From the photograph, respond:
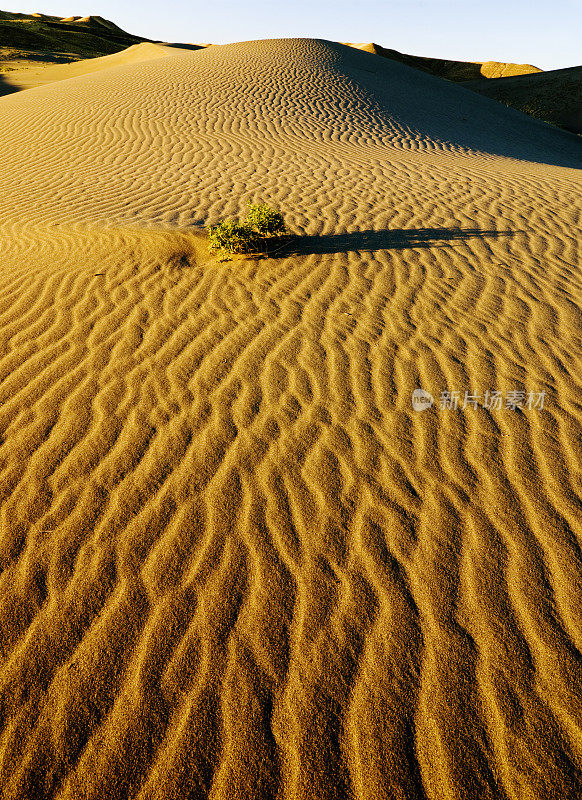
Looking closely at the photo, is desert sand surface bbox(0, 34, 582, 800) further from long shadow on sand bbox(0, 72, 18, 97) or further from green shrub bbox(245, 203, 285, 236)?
long shadow on sand bbox(0, 72, 18, 97)

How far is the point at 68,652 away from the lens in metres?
2.06

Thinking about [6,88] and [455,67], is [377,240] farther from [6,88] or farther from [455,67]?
[455,67]

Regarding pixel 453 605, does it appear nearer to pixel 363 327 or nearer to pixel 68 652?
pixel 68 652

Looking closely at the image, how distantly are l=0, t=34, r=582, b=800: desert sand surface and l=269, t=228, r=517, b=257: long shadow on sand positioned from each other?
A: 0.18ft

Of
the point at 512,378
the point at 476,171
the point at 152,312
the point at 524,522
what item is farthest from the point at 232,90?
the point at 524,522

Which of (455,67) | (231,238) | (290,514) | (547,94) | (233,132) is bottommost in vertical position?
(290,514)

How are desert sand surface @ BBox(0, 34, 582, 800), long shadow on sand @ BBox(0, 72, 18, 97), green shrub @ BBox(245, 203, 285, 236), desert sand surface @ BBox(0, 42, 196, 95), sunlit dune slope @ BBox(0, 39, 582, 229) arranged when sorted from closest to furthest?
desert sand surface @ BBox(0, 34, 582, 800)
green shrub @ BBox(245, 203, 285, 236)
sunlit dune slope @ BBox(0, 39, 582, 229)
long shadow on sand @ BBox(0, 72, 18, 97)
desert sand surface @ BBox(0, 42, 196, 95)

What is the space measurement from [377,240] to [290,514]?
13.5ft

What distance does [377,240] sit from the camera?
5.69m

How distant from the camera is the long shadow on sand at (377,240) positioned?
5.41m

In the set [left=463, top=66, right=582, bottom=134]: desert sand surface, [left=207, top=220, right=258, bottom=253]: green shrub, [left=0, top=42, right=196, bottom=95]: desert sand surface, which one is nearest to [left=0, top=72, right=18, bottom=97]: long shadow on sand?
[left=0, top=42, right=196, bottom=95]: desert sand surface

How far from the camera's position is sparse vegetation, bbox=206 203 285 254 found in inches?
199

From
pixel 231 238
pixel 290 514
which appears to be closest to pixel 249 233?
pixel 231 238

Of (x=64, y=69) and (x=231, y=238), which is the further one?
(x=64, y=69)
